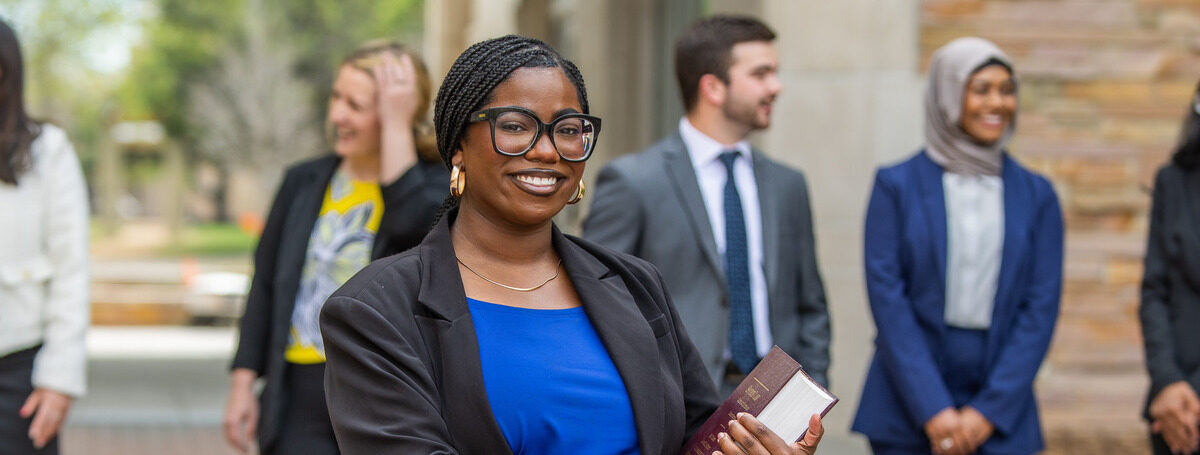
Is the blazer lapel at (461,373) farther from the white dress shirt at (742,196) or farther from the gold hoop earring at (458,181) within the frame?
the white dress shirt at (742,196)

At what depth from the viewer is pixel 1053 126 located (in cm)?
729

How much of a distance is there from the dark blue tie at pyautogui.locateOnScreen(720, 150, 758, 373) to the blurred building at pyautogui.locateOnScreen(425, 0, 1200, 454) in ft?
8.74

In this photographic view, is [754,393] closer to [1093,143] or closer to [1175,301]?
[1175,301]

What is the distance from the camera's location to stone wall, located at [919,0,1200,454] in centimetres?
724

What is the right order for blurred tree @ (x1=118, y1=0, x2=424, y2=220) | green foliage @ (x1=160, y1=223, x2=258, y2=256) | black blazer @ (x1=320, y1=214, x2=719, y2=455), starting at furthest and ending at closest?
green foliage @ (x1=160, y1=223, x2=258, y2=256)
blurred tree @ (x1=118, y1=0, x2=424, y2=220)
black blazer @ (x1=320, y1=214, x2=719, y2=455)

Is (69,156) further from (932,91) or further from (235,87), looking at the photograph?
(235,87)

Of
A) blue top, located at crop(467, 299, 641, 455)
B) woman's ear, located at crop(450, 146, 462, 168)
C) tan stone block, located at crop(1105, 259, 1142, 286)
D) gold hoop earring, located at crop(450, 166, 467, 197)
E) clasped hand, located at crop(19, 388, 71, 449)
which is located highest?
woman's ear, located at crop(450, 146, 462, 168)

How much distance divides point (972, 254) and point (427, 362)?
2.98 m

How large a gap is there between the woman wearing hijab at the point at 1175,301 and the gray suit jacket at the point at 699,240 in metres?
1.16

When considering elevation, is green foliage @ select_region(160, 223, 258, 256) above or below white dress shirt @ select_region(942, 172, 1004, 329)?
below

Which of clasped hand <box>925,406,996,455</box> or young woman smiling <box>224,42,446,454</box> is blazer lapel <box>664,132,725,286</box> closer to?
young woman smiling <box>224,42,446,454</box>

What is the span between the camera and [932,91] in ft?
17.0

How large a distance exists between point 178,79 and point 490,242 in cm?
4085

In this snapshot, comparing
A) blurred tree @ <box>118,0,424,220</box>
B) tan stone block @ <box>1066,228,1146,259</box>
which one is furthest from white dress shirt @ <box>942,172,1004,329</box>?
blurred tree @ <box>118,0,424,220</box>
